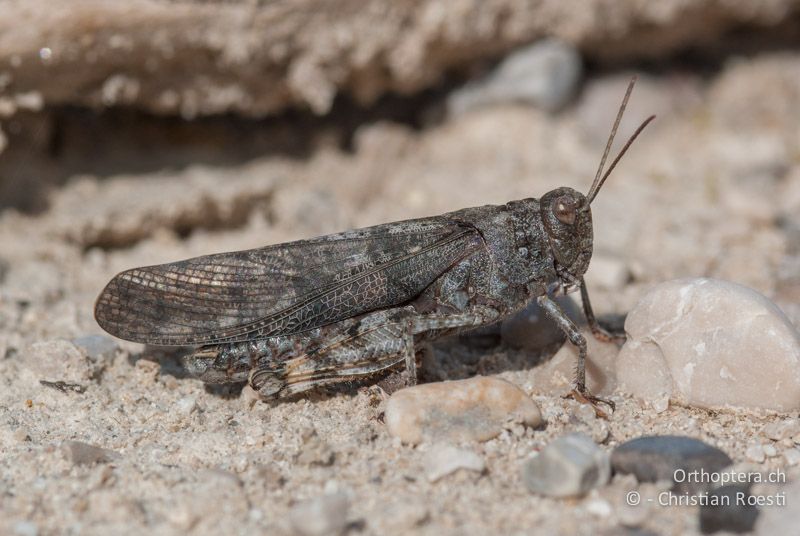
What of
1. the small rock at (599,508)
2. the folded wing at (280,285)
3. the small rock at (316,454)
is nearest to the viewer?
the small rock at (599,508)

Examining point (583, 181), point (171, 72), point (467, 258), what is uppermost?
point (171, 72)

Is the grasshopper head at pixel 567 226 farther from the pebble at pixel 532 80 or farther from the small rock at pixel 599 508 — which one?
the pebble at pixel 532 80

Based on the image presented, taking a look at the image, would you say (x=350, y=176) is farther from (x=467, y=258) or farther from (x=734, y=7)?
(x=734, y=7)

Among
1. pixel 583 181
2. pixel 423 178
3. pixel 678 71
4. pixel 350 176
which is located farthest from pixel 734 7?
pixel 350 176

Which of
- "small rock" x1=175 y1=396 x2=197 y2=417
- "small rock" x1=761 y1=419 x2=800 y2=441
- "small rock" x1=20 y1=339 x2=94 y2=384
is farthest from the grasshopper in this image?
"small rock" x1=761 y1=419 x2=800 y2=441

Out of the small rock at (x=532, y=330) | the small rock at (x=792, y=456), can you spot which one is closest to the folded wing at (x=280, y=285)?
the small rock at (x=532, y=330)

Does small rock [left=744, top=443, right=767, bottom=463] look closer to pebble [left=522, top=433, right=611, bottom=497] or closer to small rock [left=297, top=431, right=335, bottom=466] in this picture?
pebble [left=522, top=433, right=611, bottom=497]
